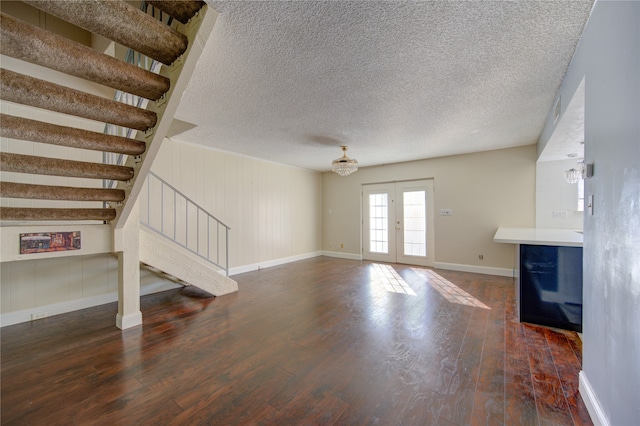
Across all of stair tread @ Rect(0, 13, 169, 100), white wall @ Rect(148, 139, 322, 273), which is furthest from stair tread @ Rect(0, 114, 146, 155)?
white wall @ Rect(148, 139, 322, 273)

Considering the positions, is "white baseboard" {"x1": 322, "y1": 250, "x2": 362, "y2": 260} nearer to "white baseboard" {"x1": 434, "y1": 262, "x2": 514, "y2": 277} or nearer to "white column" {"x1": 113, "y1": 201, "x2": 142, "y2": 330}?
"white baseboard" {"x1": 434, "y1": 262, "x2": 514, "y2": 277}

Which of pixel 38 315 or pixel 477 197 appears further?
pixel 477 197

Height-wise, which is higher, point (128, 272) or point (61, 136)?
point (61, 136)

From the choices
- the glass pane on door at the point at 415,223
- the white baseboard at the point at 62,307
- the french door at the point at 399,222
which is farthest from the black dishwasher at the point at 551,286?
the white baseboard at the point at 62,307

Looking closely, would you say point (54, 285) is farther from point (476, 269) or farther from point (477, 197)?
point (477, 197)

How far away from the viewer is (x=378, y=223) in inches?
275

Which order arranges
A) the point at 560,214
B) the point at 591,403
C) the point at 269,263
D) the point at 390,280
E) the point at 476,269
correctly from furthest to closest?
1. the point at 269,263
2. the point at 476,269
3. the point at 390,280
4. the point at 560,214
5. the point at 591,403

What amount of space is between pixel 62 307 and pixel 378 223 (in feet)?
20.3

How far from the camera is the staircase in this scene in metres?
1.43

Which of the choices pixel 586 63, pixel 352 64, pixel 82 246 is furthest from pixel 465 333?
pixel 82 246

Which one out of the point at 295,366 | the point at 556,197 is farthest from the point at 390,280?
the point at 556,197

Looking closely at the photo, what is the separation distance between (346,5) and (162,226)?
412 centimetres

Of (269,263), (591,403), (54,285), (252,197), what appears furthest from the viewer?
(269,263)

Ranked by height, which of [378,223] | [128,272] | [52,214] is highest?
[52,214]
